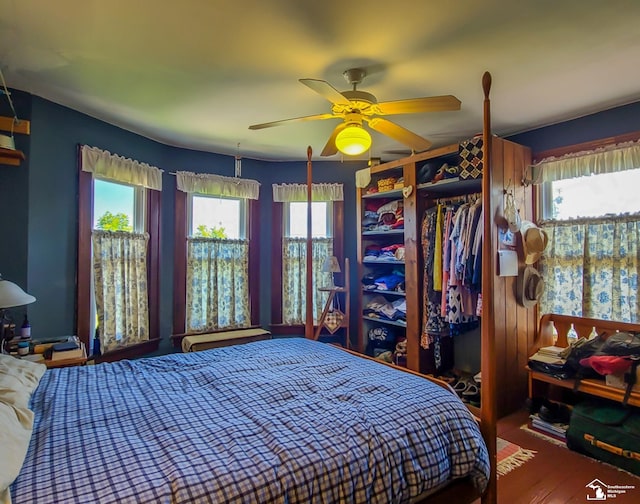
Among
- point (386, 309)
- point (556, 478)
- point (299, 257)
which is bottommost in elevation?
point (556, 478)

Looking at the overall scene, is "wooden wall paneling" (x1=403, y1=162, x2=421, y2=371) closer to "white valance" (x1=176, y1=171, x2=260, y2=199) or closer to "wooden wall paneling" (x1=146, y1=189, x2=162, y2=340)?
"white valance" (x1=176, y1=171, x2=260, y2=199)

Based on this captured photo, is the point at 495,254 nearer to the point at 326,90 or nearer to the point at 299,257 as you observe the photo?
the point at 326,90

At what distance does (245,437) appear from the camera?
4.17 ft

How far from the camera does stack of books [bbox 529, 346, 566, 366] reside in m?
2.66

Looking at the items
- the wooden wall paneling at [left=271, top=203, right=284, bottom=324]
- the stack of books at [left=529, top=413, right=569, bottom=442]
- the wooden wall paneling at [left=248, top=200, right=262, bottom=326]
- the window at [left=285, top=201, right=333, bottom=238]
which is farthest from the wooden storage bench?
the wooden wall paneling at [left=248, top=200, right=262, bottom=326]

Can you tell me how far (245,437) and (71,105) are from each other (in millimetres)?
2771

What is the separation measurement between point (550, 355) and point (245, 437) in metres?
2.46

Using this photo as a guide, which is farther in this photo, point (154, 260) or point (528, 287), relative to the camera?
point (154, 260)

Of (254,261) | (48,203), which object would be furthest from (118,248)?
(254,261)

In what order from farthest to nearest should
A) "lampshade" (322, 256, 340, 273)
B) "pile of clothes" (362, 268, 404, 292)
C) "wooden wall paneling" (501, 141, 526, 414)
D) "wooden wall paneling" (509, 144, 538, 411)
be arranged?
1. "lampshade" (322, 256, 340, 273)
2. "pile of clothes" (362, 268, 404, 292)
3. "wooden wall paneling" (509, 144, 538, 411)
4. "wooden wall paneling" (501, 141, 526, 414)

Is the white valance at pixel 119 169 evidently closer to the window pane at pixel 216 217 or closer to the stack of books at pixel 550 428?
the window pane at pixel 216 217

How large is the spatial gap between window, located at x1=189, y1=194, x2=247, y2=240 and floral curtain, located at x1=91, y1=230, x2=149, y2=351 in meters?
0.60

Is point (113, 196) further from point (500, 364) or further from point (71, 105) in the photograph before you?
point (500, 364)

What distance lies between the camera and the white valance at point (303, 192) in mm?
4246
